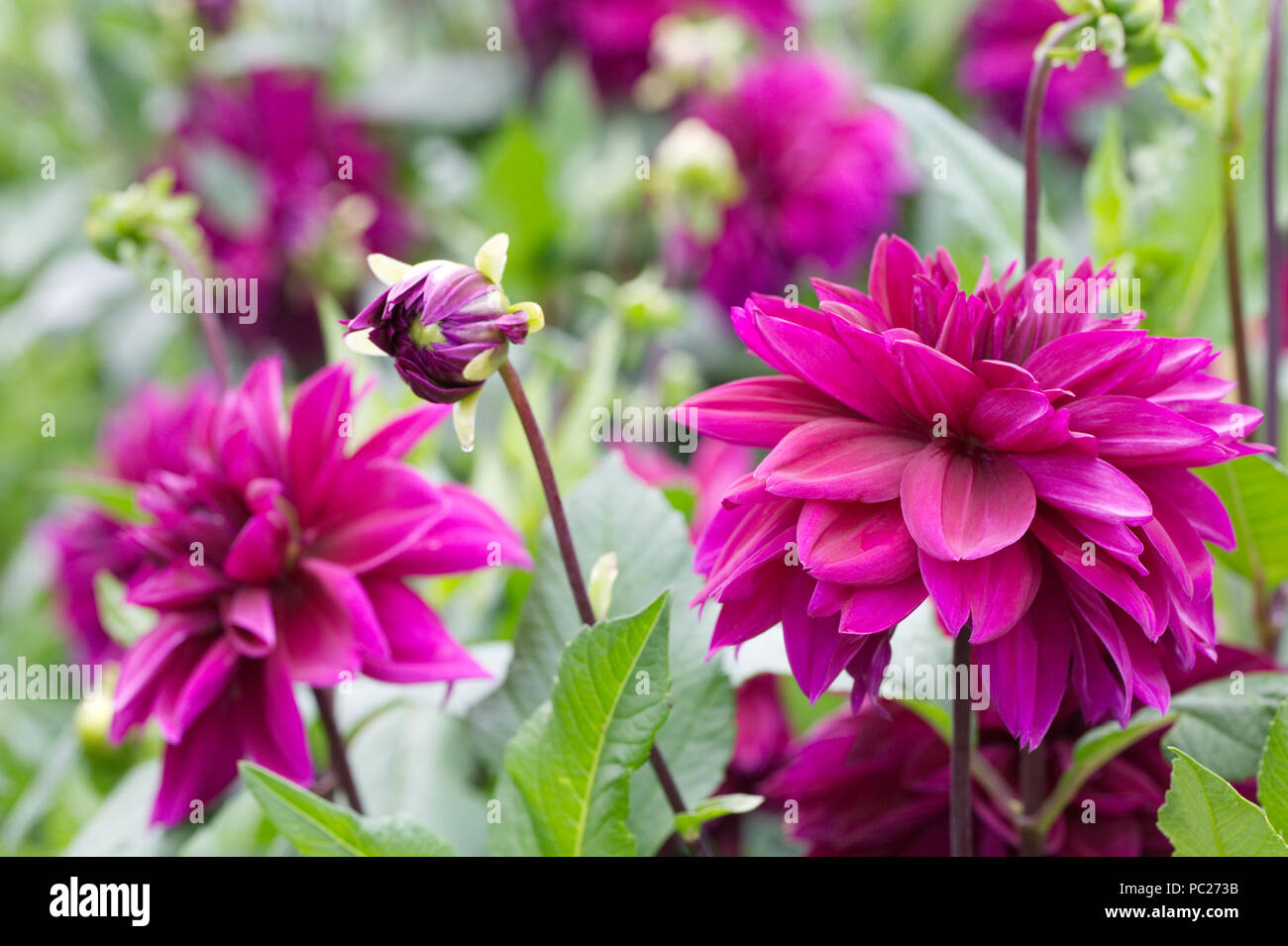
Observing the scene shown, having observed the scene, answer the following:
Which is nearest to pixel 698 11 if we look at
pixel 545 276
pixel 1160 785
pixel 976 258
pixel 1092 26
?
pixel 545 276

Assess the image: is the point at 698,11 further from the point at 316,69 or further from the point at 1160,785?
the point at 1160,785

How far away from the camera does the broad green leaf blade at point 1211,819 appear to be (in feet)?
0.86

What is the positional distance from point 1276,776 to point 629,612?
0.17 m

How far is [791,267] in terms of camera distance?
26.5 inches

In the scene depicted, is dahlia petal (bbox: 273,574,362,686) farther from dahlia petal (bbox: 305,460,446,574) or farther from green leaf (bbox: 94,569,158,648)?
green leaf (bbox: 94,569,158,648)

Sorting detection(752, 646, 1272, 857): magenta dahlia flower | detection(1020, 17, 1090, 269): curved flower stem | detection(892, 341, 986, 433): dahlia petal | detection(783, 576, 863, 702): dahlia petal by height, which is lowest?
detection(752, 646, 1272, 857): magenta dahlia flower

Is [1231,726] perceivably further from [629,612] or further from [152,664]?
[152,664]

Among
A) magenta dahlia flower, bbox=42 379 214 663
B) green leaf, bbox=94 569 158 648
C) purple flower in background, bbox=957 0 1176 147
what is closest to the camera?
green leaf, bbox=94 569 158 648

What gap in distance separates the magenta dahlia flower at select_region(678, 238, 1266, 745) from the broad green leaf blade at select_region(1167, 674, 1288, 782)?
0.05 meters

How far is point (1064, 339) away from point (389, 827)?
200 mm

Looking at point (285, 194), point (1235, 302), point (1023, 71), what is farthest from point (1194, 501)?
point (285, 194)

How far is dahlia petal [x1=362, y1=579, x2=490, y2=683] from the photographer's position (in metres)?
0.33

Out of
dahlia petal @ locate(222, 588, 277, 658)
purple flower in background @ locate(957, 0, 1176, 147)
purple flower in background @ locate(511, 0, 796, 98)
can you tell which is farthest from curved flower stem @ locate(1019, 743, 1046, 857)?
purple flower in background @ locate(511, 0, 796, 98)

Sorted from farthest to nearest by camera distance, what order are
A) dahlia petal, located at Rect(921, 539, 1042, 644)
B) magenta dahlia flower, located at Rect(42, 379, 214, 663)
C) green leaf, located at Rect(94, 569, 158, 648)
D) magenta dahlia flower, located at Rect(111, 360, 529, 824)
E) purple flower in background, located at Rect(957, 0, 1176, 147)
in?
purple flower in background, located at Rect(957, 0, 1176, 147) < magenta dahlia flower, located at Rect(42, 379, 214, 663) < green leaf, located at Rect(94, 569, 158, 648) < magenta dahlia flower, located at Rect(111, 360, 529, 824) < dahlia petal, located at Rect(921, 539, 1042, 644)
